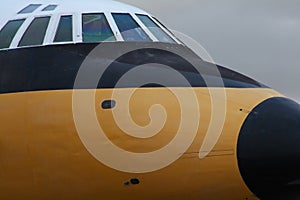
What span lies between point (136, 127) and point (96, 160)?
2.22 ft

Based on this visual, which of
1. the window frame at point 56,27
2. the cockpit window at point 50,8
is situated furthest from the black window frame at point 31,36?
Answer: the cockpit window at point 50,8

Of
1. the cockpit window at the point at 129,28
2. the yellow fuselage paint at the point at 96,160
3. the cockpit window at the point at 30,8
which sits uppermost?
the cockpit window at the point at 30,8

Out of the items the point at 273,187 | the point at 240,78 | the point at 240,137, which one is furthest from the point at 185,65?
the point at 273,187

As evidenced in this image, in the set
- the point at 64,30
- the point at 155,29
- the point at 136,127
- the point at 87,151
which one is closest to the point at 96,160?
the point at 87,151

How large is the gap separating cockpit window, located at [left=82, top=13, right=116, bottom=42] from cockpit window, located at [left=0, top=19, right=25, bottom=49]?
0.96m

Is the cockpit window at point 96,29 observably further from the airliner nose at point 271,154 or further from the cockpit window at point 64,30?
the airliner nose at point 271,154

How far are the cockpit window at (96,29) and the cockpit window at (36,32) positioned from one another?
0.58 meters

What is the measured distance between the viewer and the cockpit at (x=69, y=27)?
10.4m

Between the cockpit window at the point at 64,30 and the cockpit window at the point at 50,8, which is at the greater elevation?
the cockpit window at the point at 50,8

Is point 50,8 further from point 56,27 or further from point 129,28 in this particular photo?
point 129,28

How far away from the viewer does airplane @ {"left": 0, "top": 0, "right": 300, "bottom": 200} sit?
8.59 m

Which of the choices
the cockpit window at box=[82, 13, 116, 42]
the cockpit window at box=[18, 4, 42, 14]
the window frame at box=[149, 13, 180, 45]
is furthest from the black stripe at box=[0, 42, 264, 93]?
the window frame at box=[149, 13, 180, 45]

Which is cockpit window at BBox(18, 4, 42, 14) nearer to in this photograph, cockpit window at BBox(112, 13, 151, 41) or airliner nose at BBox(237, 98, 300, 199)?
cockpit window at BBox(112, 13, 151, 41)

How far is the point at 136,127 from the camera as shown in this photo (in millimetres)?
8867
